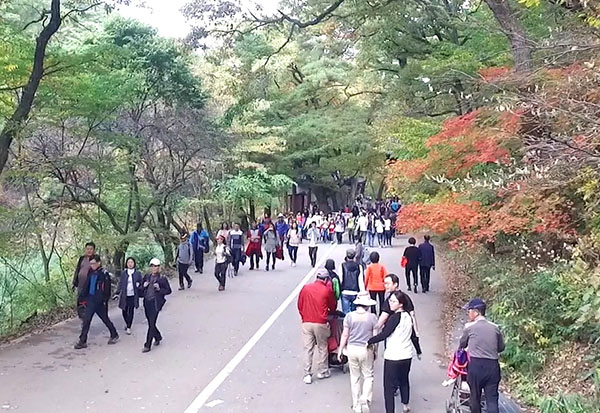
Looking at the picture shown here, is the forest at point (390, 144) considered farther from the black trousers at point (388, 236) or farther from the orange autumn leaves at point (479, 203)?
the black trousers at point (388, 236)

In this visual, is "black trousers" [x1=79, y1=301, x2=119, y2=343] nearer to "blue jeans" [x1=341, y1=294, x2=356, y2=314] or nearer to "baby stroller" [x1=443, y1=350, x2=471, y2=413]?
"blue jeans" [x1=341, y1=294, x2=356, y2=314]

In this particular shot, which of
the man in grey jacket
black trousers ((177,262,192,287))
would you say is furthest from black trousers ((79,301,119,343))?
the man in grey jacket

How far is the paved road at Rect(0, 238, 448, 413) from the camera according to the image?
8.16 meters

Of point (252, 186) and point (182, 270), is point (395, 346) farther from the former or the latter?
point (252, 186)

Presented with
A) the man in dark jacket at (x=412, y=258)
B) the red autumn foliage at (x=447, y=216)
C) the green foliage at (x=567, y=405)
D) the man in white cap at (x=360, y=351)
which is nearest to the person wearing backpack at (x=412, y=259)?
the man in dark jacket at (x=412, y=258)

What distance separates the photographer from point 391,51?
22.9 metres

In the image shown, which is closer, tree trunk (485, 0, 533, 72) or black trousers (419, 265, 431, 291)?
Result: tree trunk (485, 0, 533, 72)

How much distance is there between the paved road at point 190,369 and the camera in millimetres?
8156

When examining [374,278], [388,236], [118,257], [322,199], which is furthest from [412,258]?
[322,199]

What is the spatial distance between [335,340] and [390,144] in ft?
42.1

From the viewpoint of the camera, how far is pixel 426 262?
1658cm

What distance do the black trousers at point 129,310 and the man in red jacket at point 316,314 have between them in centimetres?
453

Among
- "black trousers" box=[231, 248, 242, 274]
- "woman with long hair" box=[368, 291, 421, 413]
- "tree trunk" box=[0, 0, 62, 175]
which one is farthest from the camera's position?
"black trousers" box=[231, 248, 242, 274]

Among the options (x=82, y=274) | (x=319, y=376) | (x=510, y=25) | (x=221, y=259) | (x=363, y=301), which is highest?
(x=510, y=25)
